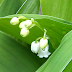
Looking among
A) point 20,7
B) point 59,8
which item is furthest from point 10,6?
point 59,8

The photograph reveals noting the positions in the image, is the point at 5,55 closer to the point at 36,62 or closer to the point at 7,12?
the point at 36,62

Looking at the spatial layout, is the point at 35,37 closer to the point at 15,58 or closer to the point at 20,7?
the point at 15,58

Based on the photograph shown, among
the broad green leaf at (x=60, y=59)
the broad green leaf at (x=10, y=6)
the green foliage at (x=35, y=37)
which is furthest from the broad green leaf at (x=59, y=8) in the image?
the broad green leaf at (x=60, y=59)

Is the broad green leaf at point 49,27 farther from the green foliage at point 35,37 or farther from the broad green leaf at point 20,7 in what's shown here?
the broad green leaf at point 20,7

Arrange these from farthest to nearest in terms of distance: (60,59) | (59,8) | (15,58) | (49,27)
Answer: (59,8) → (15,58) → (49,27) → (60,59)

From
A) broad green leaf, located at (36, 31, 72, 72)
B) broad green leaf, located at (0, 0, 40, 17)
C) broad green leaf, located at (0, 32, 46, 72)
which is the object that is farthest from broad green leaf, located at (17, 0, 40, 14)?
broad green leaf, located at (36, 31, 72, 72)

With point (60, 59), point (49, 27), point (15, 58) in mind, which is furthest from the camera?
point (15, 58)
